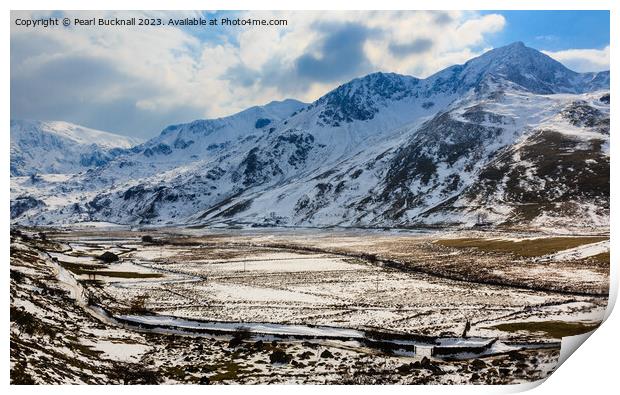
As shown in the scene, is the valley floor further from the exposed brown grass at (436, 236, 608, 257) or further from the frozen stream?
the exposed brown grass at (436, 236, 608, 257)

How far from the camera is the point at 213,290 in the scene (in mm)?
60438

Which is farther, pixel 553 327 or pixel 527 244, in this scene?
pixel 527 244

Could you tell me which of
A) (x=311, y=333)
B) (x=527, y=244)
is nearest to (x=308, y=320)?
(x=311, y=333)

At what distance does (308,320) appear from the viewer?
43969 millimetres

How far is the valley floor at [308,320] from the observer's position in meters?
32.0

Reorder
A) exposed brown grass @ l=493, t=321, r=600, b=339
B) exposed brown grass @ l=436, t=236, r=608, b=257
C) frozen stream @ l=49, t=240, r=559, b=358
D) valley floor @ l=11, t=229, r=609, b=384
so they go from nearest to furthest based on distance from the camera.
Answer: valley floor @ l=11, t=229, r=609, b=384 < frozen stream @ l=49, t=240, r=559, b=358 < exposed brown grass @ l=493, t=321, r=600, b=339 < exposed brown grass @ l=436, t=236, r=608, b=257

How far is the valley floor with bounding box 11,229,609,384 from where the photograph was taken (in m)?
32.0

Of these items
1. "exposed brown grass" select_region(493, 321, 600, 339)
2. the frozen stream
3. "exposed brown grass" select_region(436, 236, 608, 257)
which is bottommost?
"exposed brown grass" select_region(493, 321, 600, 339)

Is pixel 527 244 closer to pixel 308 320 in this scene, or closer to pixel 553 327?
pixel 553 327

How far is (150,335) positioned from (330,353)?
1543 centimetres

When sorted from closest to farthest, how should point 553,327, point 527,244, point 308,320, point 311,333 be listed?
point 311,333
point 553,327
point 308,320
point 527,244

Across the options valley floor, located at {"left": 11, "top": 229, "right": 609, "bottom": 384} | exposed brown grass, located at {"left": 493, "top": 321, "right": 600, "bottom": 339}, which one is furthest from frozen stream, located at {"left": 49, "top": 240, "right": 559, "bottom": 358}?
exposed brown grass, located at {"left": 493, "top": 321, "right": 600, "bottom": 339}
